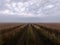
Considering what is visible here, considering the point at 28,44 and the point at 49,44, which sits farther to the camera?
the point at 49,44

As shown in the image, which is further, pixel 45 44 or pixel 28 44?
pixel 45 44

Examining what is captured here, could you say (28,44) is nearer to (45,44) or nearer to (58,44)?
(45,44)

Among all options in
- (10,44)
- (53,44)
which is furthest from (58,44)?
(10,44)

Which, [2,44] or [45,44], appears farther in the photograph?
[45,44]

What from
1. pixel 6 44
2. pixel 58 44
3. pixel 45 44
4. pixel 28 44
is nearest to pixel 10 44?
pixel 6 44

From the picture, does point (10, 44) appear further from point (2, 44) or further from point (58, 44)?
point (58, 44)

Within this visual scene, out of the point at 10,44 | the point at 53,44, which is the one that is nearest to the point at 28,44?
the point at 10,44

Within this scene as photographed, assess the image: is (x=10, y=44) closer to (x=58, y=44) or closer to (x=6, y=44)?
(x=6, y=44)
